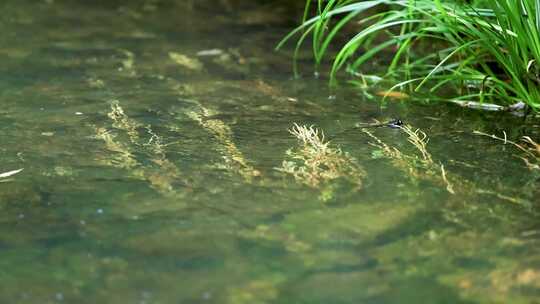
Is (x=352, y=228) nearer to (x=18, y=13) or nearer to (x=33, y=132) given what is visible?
(x=33, y=132)

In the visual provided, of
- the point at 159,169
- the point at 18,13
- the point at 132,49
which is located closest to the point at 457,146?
the point at 159,169

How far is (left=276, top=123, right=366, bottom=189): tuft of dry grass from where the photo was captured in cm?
175

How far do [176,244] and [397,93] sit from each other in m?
1.36

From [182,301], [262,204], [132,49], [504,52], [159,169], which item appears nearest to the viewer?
[182,301]

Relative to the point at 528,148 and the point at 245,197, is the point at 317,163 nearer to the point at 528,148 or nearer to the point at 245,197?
the point at 245,197

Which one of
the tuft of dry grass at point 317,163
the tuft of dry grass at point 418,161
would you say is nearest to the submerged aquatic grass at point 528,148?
the tuft of dry grass at point 418,161

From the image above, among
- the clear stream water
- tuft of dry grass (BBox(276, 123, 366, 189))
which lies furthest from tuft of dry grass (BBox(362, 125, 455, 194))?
tuft of dry grass (BBox(276, 123, 366, 189))

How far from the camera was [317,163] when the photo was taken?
1.86m

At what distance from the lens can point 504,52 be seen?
7.51ft

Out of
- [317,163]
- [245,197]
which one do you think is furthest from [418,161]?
[245,197]

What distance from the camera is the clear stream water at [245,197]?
131 centimetres

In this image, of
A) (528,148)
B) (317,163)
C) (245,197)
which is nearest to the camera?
(245,197)

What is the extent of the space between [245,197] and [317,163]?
281 mm

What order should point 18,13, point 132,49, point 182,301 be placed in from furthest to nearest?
point 18,13 < point 132,49 < point 182,301
